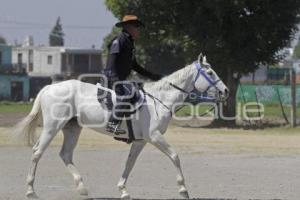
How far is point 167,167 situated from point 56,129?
16.5 ft

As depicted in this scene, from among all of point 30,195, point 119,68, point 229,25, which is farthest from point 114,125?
point 229,25

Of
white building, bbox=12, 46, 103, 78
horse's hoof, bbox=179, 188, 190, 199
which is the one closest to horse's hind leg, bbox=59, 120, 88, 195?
horse's hoof, bbox=179, 188, 190, 199

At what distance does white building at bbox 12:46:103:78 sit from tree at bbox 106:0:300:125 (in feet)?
202

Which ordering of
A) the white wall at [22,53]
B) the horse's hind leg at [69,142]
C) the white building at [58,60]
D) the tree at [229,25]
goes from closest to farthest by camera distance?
1. the horse's hind leg at [69,142]
2. the tree at [229,25]
3. the white building at [58,60]
4. the white wall at [22,53]

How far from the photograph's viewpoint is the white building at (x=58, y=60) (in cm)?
9769

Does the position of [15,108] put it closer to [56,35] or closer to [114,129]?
[114,129]

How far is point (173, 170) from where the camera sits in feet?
48.9

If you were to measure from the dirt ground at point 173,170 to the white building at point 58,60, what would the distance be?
236 feet

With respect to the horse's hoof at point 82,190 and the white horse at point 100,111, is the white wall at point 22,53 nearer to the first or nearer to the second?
the white horse at point 100,111

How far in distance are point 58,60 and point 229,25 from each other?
7092 cm

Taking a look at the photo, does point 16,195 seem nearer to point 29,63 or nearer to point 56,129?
point 56,129

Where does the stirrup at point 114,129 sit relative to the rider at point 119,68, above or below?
below

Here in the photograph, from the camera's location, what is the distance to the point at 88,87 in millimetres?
11039

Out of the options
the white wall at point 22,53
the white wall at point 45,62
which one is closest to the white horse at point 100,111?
the white wall at point 45,62
